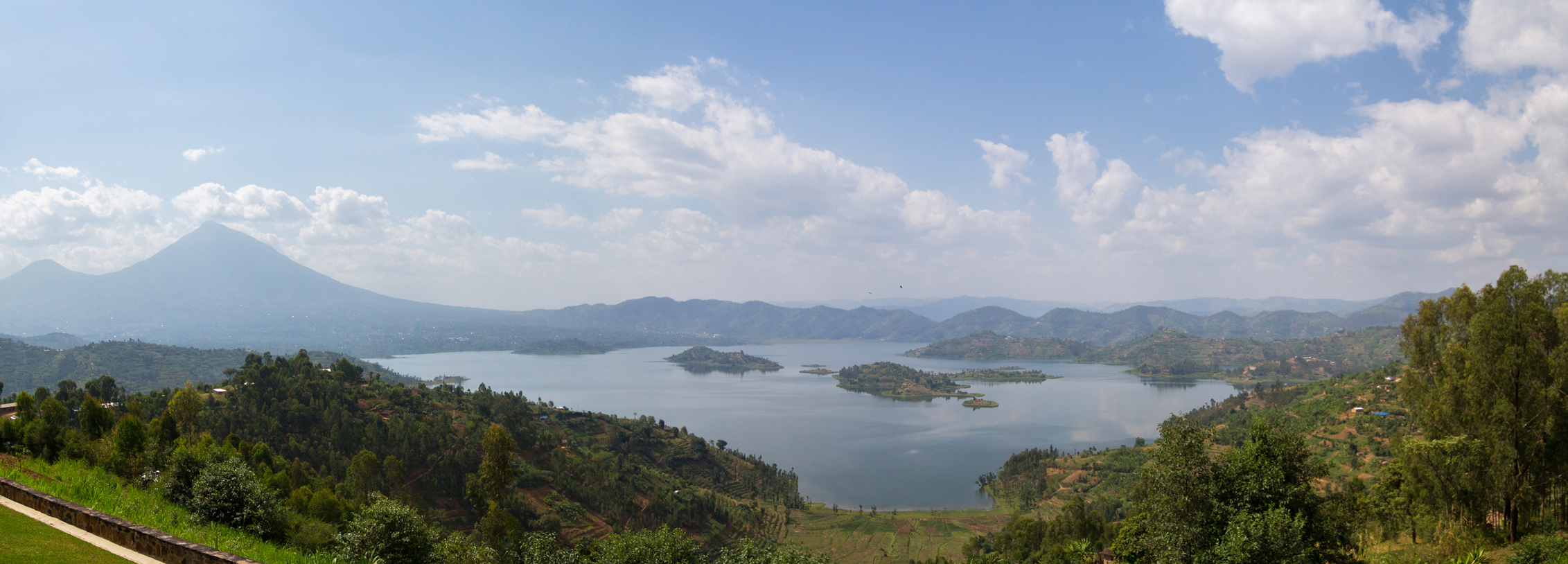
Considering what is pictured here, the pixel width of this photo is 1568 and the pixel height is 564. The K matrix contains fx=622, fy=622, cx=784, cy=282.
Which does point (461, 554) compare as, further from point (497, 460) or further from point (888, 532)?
point (888, 532)

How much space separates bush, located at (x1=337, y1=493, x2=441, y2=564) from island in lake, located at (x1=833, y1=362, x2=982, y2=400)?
137284 mm

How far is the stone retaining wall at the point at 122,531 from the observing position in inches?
314

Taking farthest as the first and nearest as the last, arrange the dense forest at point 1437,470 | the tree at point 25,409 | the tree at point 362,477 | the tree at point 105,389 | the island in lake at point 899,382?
the island in lake at point 899,382 < the tree at point 105,389 < the tree at point 362,477 < the tree at point 25,409 < the dense forest at point 1437,470

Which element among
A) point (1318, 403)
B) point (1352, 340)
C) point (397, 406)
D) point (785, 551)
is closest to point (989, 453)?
point (1318, 403)

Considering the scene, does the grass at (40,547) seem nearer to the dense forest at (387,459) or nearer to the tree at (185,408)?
the dense forest at (387,459)

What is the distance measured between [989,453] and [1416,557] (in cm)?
7626

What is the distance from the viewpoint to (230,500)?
16047 mm

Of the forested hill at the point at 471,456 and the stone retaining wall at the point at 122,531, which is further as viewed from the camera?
the forested hill at the point at 471,456

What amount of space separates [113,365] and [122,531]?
149027 mm

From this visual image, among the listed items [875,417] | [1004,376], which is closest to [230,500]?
[875,417]

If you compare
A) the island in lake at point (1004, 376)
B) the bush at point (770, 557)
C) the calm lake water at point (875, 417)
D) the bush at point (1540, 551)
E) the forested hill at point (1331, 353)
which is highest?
the bush at point (1540, 551)

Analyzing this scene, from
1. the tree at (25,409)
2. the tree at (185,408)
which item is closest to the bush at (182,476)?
the tree at (25,409)

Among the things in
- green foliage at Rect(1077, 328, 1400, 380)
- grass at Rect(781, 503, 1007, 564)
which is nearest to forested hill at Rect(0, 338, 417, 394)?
grass at Rect(781, 503, 1007, 564)

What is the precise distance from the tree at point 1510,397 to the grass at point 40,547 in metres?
27.0
